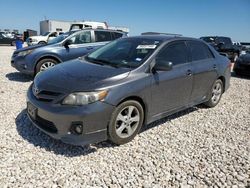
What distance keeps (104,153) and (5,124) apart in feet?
6.24

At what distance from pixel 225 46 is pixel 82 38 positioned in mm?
11295

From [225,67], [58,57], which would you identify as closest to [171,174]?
[225,67]

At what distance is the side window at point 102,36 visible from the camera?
27.3 ft

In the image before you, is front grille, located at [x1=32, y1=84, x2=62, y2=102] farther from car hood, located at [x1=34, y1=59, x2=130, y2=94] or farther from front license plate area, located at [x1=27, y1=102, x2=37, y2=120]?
front license plate area, located at [x1=27, y1=102, x2=37, y2=120]

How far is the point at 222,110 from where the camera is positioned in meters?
5.48

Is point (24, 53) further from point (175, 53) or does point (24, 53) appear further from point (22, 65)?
point (175, 53)

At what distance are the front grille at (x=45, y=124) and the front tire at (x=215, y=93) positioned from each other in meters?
3.54

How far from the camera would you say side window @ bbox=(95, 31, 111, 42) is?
27.3 ft

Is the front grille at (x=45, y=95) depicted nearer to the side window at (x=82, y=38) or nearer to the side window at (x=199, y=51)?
the side window at (x=199, y=51)

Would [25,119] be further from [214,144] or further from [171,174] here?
[214,144]

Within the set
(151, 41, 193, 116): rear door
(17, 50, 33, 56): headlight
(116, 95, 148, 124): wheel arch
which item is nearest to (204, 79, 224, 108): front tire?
(151, 41, 193, 116): rear door

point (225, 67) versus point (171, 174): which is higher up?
point (225, 67)

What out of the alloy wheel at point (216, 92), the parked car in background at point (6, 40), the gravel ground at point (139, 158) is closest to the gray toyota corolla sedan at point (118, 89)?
the gravel ground at point (139, 158)

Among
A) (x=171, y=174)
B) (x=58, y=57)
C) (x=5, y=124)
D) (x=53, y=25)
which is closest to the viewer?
(x=171, y=174)
